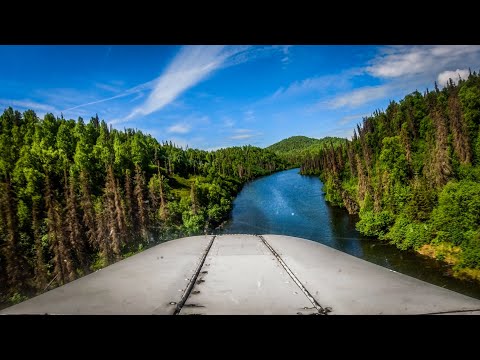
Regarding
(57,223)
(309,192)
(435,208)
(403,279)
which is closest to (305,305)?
(403,279)

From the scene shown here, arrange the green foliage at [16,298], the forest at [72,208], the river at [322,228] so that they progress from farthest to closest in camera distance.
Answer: the forest at [72,208], the river at [322,228], the green foliage at [16,298]

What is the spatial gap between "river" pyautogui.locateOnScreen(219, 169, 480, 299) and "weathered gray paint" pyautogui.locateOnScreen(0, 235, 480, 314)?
31214 mm

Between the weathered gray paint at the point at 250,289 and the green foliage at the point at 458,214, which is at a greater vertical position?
the weathered gray paint at the point at 250,289

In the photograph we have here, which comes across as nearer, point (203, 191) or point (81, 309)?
point (81, 309)

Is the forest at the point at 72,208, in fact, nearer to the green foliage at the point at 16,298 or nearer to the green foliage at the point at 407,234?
the green foliage at the point at 16,298

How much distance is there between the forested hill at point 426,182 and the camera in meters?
35.7

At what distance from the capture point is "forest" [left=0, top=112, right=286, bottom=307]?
121ft

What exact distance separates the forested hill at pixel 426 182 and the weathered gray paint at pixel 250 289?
115 feet

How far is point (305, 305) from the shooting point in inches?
113

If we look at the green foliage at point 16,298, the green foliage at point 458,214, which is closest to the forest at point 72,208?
the green foliage at point 16,298

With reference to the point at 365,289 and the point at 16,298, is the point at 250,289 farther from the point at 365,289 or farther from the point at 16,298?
the point at 16,298

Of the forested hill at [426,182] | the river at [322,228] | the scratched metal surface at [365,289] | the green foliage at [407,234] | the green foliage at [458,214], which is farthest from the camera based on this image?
the green foliage at [407,234]
